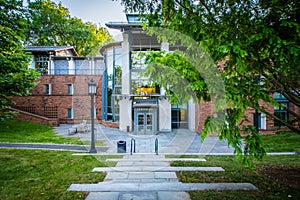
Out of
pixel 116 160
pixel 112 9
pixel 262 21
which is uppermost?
pixel 112 9

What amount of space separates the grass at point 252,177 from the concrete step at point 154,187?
24 centimetres

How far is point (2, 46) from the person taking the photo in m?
6.08

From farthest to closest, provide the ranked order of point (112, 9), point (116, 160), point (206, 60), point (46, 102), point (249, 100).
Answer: point (46, 102)
point (116, 160)
point (112, 9)
point (206, 60)
point (249, 100)

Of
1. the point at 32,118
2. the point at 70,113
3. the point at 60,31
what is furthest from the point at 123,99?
the point at 60,31

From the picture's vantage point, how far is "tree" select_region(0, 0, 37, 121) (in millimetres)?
5863

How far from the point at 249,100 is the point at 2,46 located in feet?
24.1

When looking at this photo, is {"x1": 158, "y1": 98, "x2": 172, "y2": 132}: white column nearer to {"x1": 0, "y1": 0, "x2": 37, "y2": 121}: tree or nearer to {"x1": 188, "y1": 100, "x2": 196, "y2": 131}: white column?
{"x1": 188, "y1": 100, "x2": 196, "y2": 131}: white column

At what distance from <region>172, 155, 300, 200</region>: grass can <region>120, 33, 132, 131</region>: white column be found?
985cm

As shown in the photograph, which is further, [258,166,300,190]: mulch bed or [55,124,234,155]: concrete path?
[55,124,234,155]: concrete path

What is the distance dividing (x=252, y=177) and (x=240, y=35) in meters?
4.51

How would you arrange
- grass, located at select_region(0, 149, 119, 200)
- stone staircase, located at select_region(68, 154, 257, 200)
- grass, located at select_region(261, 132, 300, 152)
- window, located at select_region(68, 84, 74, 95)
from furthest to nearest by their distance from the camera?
window, located at select_region(68, 84, 74, 95), grass, located at select_region(261, 132, 300, 152), grass, located at select_region(0, 149, 119, 200), stone staircase, located at select_region(68, 154, 257, 200)

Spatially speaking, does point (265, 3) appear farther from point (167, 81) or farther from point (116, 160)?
point (116, 160)

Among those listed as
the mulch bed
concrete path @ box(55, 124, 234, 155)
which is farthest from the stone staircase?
concrete path @ box(55, 124, 234, 155)

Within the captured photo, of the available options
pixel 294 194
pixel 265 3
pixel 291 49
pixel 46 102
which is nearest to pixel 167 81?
pixel 291 49
